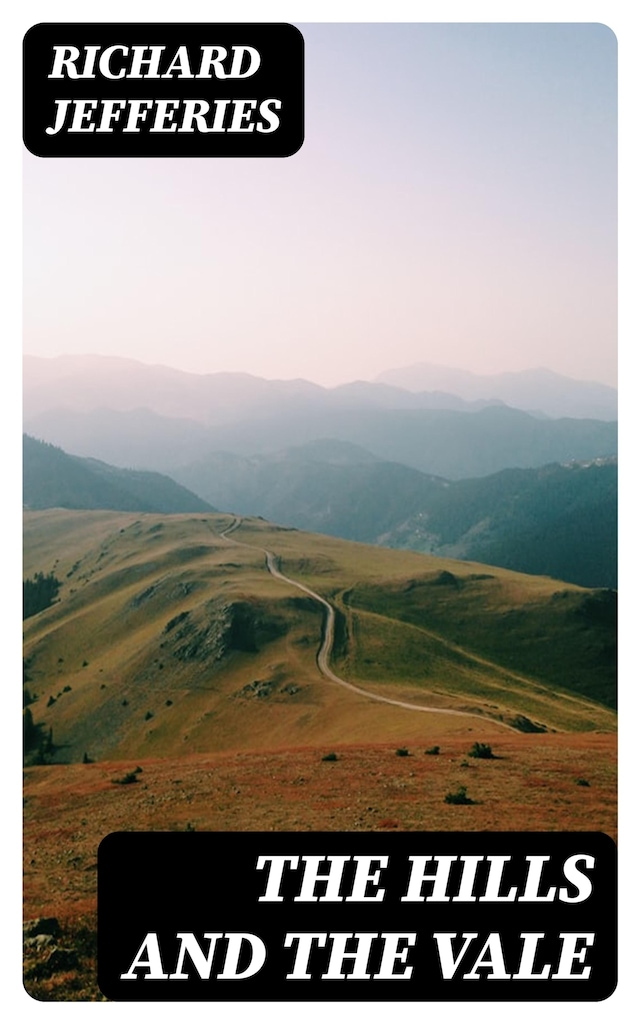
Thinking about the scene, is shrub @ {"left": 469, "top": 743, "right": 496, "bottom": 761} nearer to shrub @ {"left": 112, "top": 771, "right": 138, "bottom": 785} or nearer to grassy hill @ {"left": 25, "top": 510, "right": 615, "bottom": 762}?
grassy hill @ {"left": 25, "top": 510, "right": 615, "bottom": 762}

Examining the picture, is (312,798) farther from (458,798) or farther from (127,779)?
(127,779)

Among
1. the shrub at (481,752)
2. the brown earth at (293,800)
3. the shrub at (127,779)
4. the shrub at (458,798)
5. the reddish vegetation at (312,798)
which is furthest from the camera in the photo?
the shrub at (127,779)

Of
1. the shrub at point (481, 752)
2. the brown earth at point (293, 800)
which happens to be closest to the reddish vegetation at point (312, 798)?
the brown earth at point (293, 800)

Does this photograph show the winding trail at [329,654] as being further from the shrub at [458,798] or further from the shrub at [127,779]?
the shrub at [127,779]

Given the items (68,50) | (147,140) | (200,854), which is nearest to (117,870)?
(200,854)

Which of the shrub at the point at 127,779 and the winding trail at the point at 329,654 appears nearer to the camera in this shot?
the shrub at the point at 127,779

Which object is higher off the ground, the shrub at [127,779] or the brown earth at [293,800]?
the brown earth at [293,800]

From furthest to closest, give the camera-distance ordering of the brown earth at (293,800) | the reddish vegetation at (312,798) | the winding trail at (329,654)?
the winding trail at (329,654)
the reddish vegetation at (312,798)
the brown earth at (293,800)

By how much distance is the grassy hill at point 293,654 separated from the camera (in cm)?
6444

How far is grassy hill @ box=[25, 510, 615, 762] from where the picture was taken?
6444cm

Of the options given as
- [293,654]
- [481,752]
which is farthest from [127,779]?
[293,654]

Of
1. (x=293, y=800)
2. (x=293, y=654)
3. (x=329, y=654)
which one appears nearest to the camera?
(x=293, y=800)

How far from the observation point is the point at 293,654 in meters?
81.1

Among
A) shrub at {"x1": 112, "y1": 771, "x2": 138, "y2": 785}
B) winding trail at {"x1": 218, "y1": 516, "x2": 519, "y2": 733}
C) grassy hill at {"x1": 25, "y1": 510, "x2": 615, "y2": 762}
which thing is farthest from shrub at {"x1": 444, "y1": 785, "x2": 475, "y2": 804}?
winding trail at {"x1": 218, "y1": 516, "x2": 519, "y2": 733}
